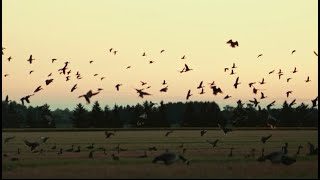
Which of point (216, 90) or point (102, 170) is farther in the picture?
point (216, 90)

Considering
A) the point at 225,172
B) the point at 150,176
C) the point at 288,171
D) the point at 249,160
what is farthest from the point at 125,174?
the point at 249,160

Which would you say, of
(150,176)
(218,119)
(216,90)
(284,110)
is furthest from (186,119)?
(150,176)

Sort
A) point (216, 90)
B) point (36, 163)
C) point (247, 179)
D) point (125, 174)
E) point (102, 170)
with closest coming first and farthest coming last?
1. point (247, 179)
2. point (125, 174)
3. point (102, 170)
4. point (36, 163)
5. point (216, 90)

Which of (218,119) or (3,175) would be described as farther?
(218,119)

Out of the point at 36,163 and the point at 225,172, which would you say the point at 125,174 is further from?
the point at 36,163

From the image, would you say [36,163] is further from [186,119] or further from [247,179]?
[186,119]

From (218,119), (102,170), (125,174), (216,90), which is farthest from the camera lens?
(218,119)

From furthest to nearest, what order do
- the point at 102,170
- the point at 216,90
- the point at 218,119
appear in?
the point at 218,119, the point at 216,90, the point at 102,170

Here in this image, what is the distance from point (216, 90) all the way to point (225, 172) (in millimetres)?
9041

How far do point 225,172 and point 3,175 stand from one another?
1005cm

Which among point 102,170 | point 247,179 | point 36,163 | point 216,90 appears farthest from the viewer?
point 216,90

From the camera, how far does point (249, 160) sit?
34719 millimetres

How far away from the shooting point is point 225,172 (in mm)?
27797

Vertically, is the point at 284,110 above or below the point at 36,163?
above
